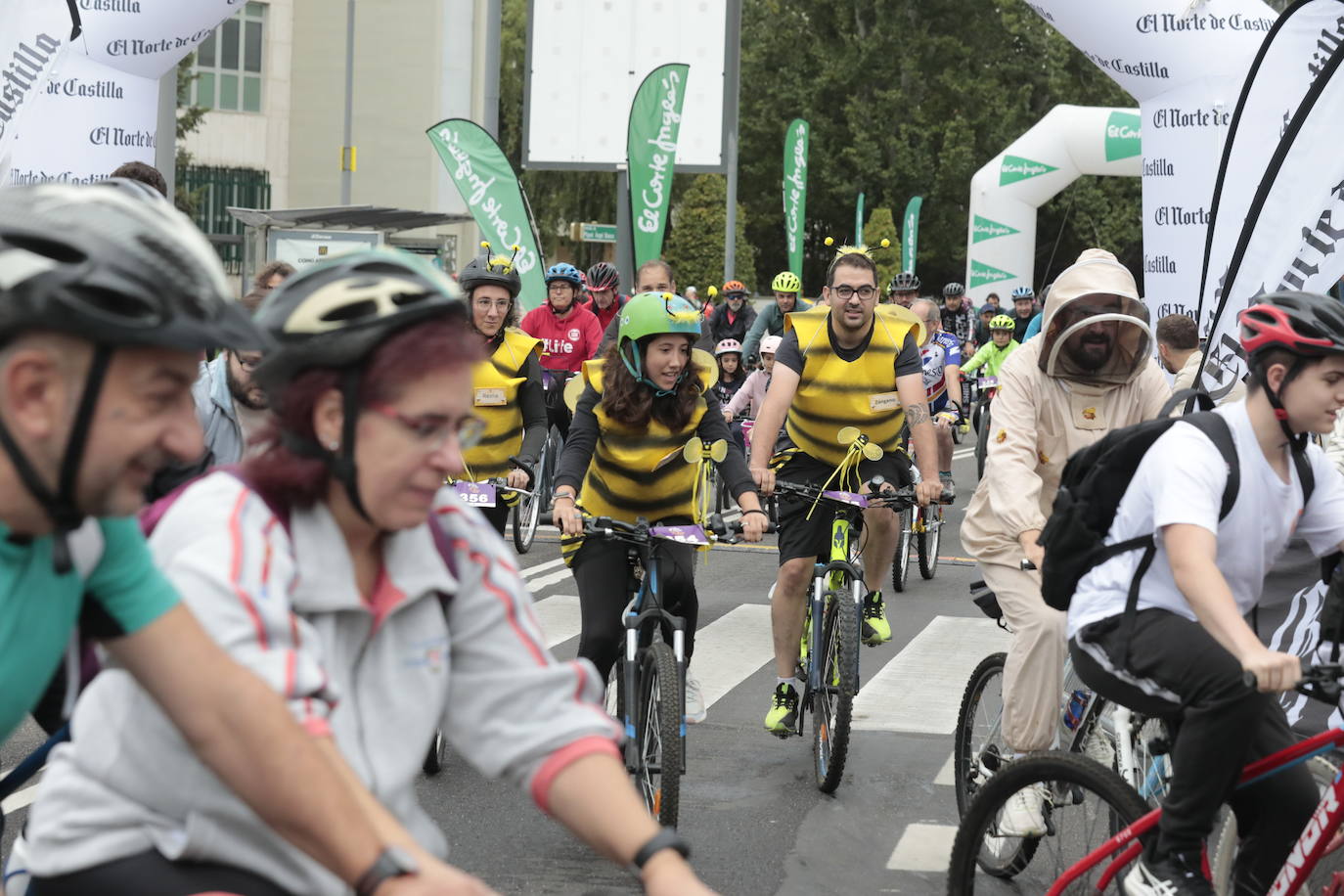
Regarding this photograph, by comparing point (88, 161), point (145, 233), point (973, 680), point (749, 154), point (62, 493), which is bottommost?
point (973, 680)

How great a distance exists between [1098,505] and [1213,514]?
0.43 meters

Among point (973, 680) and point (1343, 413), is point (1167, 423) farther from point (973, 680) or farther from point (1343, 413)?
point (1343, 413)

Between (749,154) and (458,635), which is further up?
(749,154)

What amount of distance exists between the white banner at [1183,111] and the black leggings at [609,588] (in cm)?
371

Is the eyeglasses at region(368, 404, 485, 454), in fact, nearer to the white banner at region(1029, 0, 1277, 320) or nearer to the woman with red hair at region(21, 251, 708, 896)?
the woman with red hair at region(21, 251, 708, 896)

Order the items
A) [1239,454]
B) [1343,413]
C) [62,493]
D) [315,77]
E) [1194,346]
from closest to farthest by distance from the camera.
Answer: [62,493], [1239,454], [1343,413], [1194,346], [315,77]

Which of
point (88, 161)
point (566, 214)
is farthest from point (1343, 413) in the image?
point (566, 214)

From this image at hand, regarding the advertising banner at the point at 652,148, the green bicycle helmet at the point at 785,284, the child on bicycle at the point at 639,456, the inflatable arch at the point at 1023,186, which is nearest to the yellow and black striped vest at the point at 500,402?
the child on bicycle at the point at 639,456

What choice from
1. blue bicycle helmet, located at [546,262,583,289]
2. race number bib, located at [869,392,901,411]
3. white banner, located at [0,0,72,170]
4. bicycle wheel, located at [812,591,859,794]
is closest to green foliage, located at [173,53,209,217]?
blue bicycle helmet, located at [546,262,583,289]

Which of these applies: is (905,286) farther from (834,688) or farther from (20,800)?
(20,800)

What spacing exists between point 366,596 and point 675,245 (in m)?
51.7

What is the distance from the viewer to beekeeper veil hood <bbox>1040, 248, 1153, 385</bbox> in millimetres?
→ 5336

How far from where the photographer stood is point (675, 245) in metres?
53.5

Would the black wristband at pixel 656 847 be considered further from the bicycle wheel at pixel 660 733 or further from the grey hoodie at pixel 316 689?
the bicycle wheel at pixel 660 733
